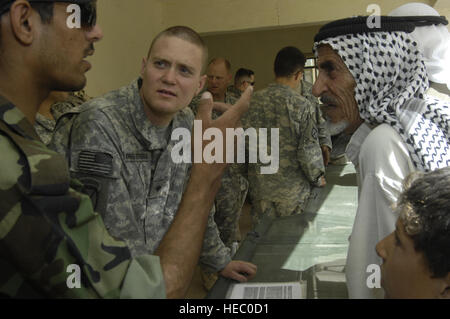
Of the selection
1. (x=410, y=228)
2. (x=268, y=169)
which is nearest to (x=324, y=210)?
(x=268, y=169)

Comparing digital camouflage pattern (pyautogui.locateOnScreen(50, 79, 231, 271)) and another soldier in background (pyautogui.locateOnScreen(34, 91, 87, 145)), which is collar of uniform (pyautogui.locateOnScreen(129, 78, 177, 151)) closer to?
digital camouflage pattern (pyautogui.locateOnScreen(50, 79, 231, 271))

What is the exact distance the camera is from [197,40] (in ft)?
6.52

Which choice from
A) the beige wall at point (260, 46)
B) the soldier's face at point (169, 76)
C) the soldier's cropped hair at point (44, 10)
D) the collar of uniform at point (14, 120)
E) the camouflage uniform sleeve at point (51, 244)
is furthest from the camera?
the beige wall at point (260, 46)

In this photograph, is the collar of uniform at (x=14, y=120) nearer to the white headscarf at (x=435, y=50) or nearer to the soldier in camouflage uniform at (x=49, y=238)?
the soldier in camouflage uniform at (x=49, y=238)

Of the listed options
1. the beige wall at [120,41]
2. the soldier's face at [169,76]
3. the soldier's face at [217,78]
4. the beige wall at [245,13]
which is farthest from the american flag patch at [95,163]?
the beige wall at [245,13]

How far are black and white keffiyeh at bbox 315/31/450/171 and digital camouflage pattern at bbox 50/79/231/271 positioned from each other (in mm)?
844

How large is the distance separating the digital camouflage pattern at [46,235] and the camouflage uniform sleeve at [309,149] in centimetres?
270

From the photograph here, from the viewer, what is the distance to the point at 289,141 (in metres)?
3.57

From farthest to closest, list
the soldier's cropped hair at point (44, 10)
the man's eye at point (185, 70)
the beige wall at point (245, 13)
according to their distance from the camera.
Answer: the beige wall at point (245, 13) < the man's eye at point (185, 70) < the soldier's cropped hair at point (44, 10)

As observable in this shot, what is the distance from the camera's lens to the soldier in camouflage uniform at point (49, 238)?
823mm

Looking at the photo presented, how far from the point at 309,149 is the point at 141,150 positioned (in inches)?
83.3

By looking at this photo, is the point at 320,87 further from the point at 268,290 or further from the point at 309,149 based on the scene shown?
the point at 309,149
